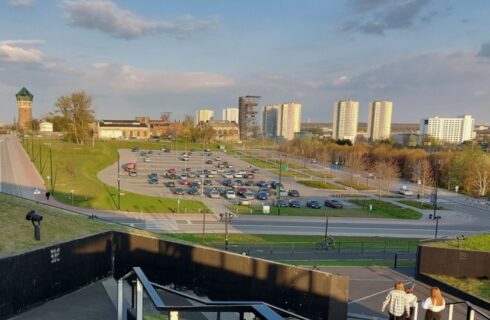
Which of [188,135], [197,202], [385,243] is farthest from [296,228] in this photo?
[188,135]

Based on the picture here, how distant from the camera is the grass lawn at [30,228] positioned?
9.01 metres

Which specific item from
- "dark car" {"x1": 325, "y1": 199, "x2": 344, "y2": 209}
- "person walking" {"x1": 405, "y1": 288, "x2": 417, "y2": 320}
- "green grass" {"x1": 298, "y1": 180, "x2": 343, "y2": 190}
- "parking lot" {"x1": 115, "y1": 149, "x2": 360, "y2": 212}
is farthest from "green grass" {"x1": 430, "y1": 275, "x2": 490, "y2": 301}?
"green grass" {"x1": 298, "y1": 180, "x2": 343, "y2": 190}

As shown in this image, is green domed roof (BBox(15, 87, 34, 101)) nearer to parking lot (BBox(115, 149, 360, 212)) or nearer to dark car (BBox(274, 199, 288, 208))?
parking lot (BBox(115, 149, 360, 212))

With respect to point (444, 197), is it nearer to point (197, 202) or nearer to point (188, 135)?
point (197, 202)

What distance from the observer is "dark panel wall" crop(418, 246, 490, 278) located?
15898 millimetres

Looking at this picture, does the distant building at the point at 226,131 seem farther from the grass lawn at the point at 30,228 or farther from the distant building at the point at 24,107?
the grass lawn at the point at 30,228

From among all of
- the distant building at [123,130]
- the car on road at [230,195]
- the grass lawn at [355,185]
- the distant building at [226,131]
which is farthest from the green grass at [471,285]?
the distant building at [226,131]

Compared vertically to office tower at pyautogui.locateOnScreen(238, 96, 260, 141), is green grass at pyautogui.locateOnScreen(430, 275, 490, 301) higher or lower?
lower

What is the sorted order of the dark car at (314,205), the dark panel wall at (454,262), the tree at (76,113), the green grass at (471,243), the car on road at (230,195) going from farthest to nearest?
the tree at (76,113) → the car on road at (230,195) → the dark car at (314,205) → the green grass at (471,243) → the dark panel wall at (454,262)

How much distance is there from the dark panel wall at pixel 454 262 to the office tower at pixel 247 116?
165 meters

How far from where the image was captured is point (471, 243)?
1727 centimetres

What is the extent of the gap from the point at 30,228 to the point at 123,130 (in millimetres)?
154435

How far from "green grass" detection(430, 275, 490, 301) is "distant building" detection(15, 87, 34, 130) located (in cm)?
14809

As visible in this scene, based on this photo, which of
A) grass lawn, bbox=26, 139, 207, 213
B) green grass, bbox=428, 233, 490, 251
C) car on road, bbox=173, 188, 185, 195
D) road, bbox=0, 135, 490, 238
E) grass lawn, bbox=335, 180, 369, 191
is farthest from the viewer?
grass lawn, bbox=335, 180, 369, 191
